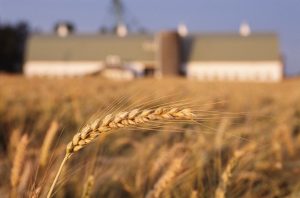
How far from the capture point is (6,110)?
381cm

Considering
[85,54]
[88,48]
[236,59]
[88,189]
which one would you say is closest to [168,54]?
[236,59]

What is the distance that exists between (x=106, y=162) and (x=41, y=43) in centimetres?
3873

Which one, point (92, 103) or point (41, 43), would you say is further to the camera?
point (41, 43)

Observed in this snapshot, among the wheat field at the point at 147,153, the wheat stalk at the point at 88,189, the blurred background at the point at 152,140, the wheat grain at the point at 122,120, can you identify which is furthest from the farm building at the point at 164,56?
the wheat grain at the point at 122,120

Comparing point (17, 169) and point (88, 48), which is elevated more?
point (17, 169)

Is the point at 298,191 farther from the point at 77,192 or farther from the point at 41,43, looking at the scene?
the point at 41,43

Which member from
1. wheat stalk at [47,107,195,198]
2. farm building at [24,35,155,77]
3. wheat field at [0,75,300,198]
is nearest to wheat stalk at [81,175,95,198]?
wheat field at [0,75,300,198]

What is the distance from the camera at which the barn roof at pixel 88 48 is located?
3825cm

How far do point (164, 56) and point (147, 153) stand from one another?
33.1 metres

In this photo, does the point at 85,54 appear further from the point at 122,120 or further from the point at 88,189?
the point at 122,120

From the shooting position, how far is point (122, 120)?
923 mm

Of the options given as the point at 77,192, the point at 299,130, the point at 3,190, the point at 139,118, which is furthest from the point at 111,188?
the point at 299,130

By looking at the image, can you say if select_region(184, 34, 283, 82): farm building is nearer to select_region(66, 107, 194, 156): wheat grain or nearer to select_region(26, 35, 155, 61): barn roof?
select_region(26, 35, 155, 61): barn roof

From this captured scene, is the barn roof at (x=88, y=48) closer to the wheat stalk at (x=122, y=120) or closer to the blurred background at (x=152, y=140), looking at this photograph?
the blurred background at (x=152, y=140)
